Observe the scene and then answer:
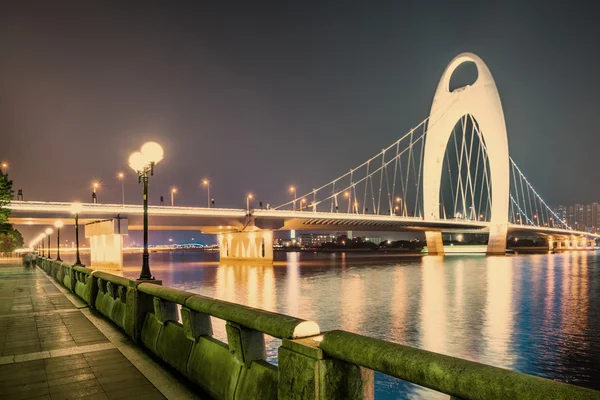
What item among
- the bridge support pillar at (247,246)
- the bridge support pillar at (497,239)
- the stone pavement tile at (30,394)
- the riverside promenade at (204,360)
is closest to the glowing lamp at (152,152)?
the riverside promenade at (204,360)

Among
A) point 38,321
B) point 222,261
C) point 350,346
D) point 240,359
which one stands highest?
point 350,346

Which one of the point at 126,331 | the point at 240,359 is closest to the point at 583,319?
the point at 126,331

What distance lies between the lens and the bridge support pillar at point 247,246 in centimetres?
9031

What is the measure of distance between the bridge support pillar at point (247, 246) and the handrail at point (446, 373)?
85.1 metres

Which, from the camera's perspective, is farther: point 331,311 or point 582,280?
point 582,280

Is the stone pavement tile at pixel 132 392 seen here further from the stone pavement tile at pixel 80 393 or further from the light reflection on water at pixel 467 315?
the light reflection on water at pixel 467 315

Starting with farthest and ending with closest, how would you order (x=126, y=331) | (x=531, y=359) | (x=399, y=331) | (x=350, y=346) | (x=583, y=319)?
1. (x=583, y=319)
2. (x=399, y=331)
3. (x=531, y=359)
4. (x=126, y=331)
5. (x=350, y=346)

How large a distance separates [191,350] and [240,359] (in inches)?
68.2

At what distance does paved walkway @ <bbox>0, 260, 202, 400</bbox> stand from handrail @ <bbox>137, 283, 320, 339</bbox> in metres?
1.11

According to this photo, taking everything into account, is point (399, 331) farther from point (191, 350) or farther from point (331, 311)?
point (191, 350)

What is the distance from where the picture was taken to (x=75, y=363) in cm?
804

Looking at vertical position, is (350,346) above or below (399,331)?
above

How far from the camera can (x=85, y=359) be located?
8297 mm

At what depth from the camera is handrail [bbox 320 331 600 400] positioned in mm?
2572
